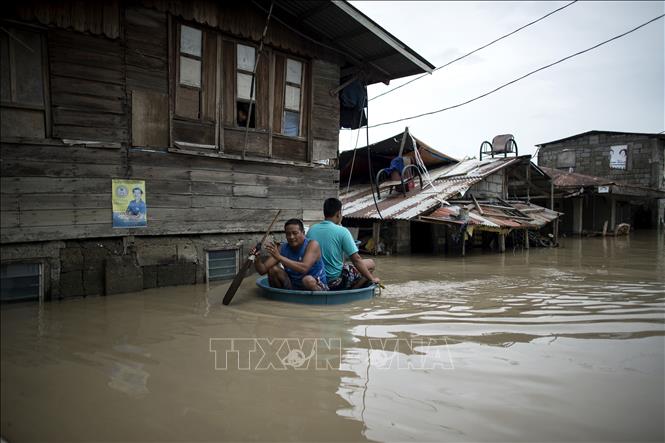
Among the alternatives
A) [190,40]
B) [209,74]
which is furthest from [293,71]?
[190,40]

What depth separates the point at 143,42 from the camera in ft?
21.3

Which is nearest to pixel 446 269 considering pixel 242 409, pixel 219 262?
pixel 219 262

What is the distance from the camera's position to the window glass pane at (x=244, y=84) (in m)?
7.63

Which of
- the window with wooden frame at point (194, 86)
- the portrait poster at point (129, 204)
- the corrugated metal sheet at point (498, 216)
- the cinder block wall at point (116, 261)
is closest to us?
the cinder block wall at point (116, 261)

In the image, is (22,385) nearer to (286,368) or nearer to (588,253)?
(286,368)

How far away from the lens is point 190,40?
23.1 ft

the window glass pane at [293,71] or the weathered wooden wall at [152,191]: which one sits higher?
the window glass pane at [293,71]

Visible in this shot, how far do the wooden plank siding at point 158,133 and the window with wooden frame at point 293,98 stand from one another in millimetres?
126

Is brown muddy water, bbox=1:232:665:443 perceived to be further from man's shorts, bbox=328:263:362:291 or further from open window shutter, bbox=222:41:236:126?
open window shutter, bbox=222:41:236:126

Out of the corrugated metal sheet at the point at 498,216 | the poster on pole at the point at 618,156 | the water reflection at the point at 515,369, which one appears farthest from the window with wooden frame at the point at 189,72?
the poster on pole at the point at 618,156

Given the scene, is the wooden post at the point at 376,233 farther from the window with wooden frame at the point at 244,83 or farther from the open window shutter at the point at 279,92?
the window with wooden frame at the point at 244,83

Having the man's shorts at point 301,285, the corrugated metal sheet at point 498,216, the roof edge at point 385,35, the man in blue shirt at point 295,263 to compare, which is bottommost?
the man's shorts at point 301,285

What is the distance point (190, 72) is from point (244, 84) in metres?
1.00

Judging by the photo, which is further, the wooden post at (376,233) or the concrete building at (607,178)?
the concrete building at (607,178)
